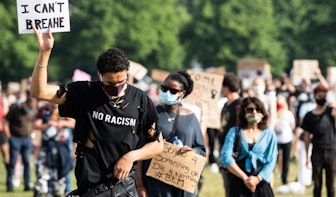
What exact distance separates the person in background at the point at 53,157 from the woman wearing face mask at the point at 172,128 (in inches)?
281

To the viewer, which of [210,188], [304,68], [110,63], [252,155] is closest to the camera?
[110,63]

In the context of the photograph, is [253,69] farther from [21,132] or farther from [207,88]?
[207,88]

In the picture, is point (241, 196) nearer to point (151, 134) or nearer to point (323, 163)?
point (151, 134)

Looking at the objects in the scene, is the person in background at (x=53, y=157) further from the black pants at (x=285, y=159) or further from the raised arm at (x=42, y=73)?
the raised arm at (x=42, y=73)

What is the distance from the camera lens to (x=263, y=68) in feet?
114

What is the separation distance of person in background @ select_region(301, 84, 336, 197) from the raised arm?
826cm

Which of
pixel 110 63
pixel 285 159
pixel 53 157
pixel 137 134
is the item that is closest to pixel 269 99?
pixel 285 159

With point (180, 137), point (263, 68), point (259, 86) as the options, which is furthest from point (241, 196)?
point (263, 68)

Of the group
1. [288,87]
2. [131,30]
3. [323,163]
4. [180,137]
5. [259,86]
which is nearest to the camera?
[180,137]

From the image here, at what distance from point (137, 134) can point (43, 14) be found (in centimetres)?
115

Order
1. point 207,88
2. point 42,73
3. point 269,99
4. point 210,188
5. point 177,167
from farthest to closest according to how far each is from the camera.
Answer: point 210,188 < point 269,99 < point 207,88 < point 177,167 < point 42,73

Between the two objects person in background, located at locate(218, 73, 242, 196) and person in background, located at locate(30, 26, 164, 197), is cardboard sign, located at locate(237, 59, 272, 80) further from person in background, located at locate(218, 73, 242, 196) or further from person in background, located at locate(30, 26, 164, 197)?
person in background, located at locate(30, 26, 164, 197)

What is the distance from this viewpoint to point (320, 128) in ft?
52.0

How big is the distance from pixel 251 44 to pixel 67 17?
83.9 metres
